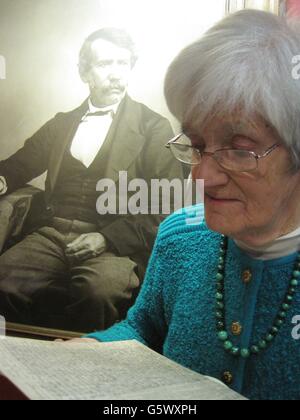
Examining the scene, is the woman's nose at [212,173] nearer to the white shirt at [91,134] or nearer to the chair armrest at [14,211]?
the white shirt at [91,134]

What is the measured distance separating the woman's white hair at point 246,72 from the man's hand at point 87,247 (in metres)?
0.80

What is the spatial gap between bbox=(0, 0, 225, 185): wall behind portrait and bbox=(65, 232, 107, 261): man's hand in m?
0.22

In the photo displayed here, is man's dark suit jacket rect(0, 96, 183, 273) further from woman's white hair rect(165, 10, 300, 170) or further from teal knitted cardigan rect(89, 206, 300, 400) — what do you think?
woman's white hair rect(165, 10, 300, 170)

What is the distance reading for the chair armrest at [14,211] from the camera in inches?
62.1

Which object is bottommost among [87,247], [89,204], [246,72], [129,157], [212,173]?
[87,247]

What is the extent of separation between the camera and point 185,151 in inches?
32.5

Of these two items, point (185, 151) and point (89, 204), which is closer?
point (185, 151)

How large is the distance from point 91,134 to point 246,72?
90 cm

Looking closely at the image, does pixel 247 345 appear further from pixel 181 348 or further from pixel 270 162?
pixel 270 162

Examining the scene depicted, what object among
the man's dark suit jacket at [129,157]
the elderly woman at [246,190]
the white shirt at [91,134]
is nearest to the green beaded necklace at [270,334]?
the elderly woman at [246,190]

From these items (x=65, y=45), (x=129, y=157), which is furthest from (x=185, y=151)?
(x=65, y=45)

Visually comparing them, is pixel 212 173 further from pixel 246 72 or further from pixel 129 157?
pixel 129 157

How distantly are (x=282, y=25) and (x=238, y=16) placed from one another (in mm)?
62

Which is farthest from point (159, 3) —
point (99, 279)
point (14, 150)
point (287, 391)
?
point (287, 391)
